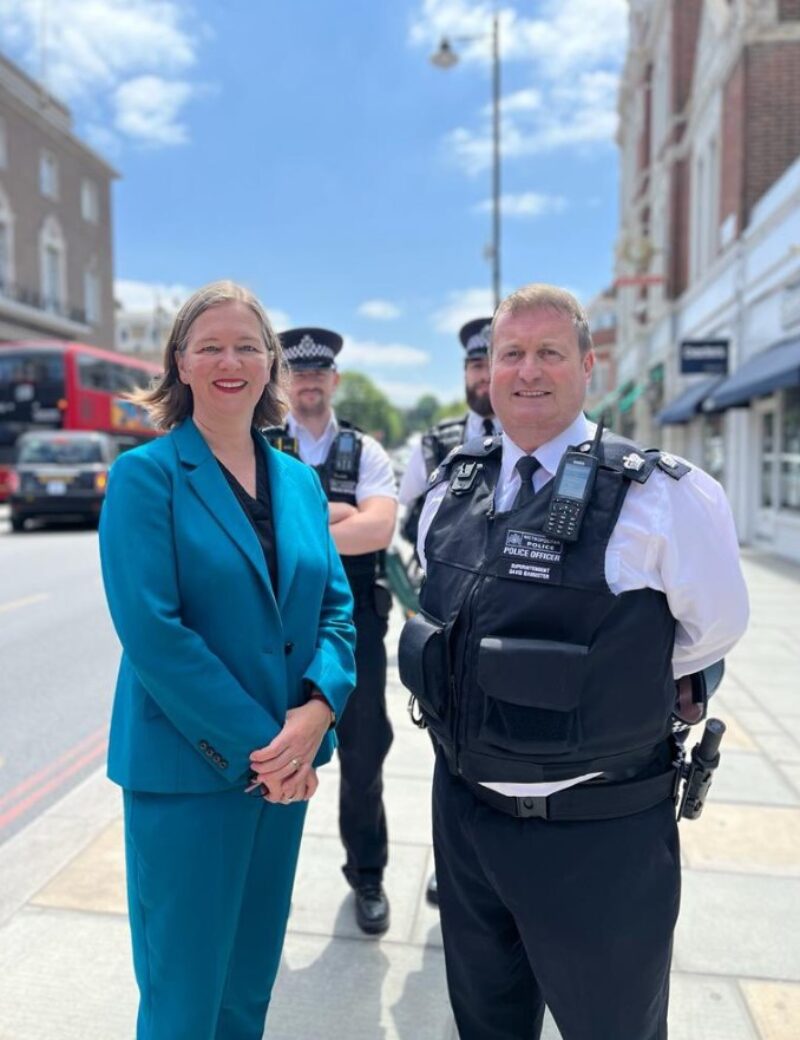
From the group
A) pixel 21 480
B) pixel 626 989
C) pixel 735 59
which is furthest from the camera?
pixel 21 480

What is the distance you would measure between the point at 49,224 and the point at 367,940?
42061 mm

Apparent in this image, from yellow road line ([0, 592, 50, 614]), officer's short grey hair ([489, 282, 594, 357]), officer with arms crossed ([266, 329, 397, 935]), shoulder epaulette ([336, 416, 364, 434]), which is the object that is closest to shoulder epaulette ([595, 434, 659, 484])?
officer's short grey hair ([489, 282, 594, 357])

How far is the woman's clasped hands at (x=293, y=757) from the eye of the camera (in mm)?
1626


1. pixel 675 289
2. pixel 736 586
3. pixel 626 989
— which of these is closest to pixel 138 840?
pixel 626 989

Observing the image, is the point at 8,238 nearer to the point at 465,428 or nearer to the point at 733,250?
the point at 733,250

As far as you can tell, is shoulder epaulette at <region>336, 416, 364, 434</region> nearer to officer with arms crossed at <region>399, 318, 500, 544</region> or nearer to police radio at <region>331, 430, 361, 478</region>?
police radio at <region>331, 430, 361, 478</region>

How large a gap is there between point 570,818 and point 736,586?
55 cm

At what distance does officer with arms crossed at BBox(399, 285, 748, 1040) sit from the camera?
4.62 feet

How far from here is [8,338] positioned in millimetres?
33375

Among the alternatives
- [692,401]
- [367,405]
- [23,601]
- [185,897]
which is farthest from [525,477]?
[367,405]

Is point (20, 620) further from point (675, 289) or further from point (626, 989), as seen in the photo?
point (675, 289)

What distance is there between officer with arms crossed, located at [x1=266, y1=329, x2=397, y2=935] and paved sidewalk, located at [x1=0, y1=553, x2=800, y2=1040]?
21 centimetres

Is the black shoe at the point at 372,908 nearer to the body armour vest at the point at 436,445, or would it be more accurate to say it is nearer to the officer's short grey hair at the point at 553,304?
the body armour vest at the point at 436,445

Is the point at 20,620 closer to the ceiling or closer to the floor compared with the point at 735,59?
closer to the floor
